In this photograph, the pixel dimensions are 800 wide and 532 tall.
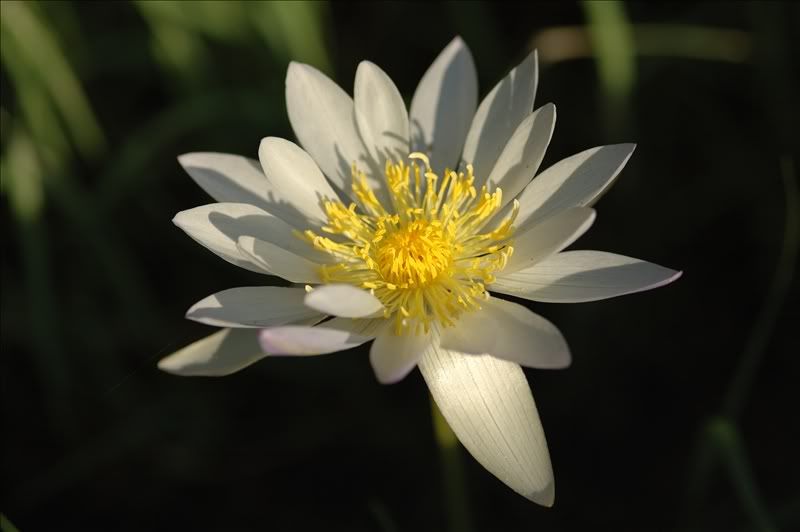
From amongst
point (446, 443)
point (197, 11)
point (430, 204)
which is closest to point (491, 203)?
point (430, 204)

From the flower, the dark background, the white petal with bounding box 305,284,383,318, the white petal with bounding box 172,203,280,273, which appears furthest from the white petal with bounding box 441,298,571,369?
the dark background

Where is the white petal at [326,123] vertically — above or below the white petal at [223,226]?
above

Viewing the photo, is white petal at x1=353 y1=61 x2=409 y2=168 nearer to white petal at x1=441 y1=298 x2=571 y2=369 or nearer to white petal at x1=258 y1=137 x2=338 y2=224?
white petal at x1=258 y1=137 x2=338 y2=224

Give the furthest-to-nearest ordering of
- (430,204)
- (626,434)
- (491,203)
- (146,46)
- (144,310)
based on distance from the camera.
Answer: (146,46) < (144,310) < (626,434) < (430,204) < (491,203)

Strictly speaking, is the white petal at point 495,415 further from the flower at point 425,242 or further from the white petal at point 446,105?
the white petal at point 446,105

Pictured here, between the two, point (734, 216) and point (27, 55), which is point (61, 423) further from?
point (734, 216)

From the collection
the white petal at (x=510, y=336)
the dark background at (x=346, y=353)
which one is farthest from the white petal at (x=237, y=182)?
the dark background at (x=346, y=353)
